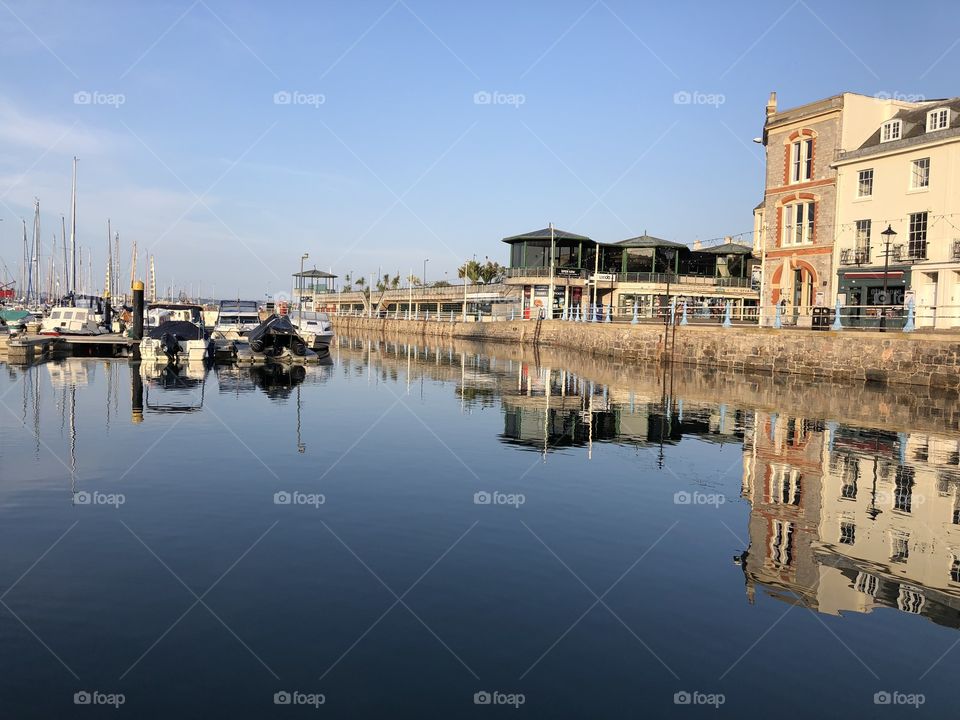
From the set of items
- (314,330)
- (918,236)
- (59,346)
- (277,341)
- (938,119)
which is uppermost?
(938,119)

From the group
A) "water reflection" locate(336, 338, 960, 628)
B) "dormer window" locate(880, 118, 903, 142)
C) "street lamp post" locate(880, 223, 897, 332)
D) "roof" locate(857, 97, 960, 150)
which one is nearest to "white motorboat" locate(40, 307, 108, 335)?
"water reflection" locate(336, 338, 960, 628)

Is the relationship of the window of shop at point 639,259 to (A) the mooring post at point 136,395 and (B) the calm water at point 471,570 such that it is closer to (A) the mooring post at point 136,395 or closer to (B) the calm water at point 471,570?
(A) the mooring post at point 136,395

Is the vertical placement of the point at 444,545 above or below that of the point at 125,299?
below

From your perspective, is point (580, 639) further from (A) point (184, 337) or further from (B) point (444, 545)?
(A) point (184, 337)

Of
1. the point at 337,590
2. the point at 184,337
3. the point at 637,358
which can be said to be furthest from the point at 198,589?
the point at 637,358

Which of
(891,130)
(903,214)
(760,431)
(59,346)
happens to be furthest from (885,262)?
(59,346)

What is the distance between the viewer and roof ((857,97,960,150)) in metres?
39.8

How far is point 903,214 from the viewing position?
4150 cm

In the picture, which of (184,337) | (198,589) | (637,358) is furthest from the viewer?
(637,358)

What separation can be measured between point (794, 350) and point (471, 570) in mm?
31642

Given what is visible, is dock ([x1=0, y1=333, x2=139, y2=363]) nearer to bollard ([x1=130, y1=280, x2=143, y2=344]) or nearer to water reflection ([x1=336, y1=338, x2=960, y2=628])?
bollard ([x1=130, y1=280, x2=143, y2=344])

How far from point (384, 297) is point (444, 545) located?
374 feet

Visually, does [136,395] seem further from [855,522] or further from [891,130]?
[891,130]

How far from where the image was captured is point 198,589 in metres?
8.45
